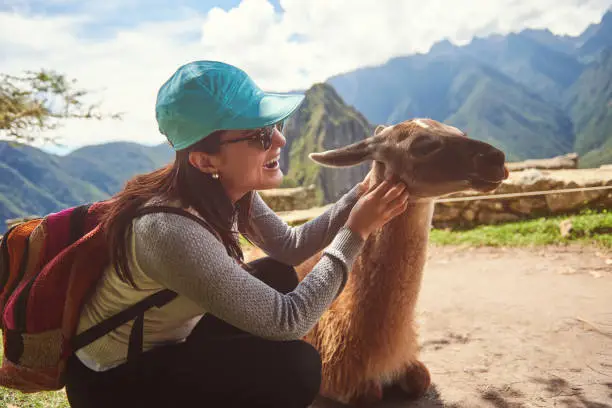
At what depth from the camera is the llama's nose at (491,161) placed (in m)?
1.84

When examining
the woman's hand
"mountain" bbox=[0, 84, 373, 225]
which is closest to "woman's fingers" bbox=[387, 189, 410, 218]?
the woman's hand

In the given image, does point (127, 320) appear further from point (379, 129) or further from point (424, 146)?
point (379, 129)

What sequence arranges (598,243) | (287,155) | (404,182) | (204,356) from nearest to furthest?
(204,356), (404,182), (598,243), (287,155)

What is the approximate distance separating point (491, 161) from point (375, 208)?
54cm

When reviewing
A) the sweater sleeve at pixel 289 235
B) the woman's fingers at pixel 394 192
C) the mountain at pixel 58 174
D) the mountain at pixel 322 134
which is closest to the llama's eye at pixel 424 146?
the woman's fingers at pixel 394 192

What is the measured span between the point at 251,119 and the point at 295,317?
30.8 inches

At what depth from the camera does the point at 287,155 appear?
8819cm

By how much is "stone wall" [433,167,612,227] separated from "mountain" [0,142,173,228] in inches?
249

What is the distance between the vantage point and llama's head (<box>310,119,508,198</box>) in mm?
1894

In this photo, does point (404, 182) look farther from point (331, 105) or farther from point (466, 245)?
point (331, 105)

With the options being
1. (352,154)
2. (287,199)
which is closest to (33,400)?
(352,154)

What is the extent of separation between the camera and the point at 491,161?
6.11 feet

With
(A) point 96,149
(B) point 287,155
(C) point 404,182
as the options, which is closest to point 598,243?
(C) point 404,182

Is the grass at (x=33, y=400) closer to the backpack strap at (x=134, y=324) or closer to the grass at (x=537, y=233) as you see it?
the backpack strap at (x=134, y=324)
